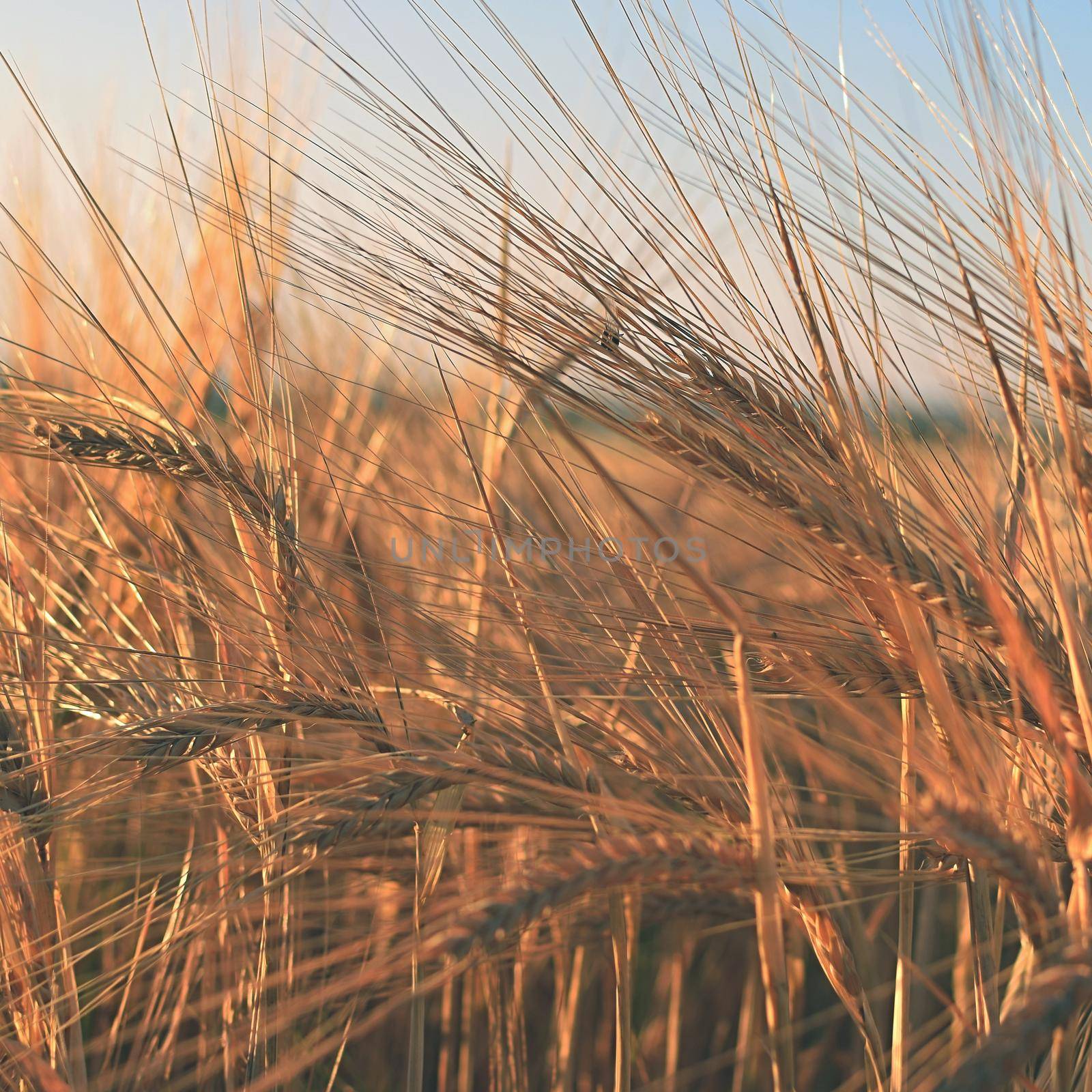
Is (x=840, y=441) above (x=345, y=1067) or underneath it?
above

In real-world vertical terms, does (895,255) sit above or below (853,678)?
above

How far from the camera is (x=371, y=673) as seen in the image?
38.7 inches

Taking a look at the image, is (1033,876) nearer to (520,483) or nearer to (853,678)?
(853,678)

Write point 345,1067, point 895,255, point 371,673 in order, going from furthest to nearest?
point 345,1067 → point 371,673 → point 895,255

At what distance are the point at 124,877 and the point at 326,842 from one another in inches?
31.8

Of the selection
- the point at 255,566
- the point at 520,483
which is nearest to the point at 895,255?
the point at 255,566

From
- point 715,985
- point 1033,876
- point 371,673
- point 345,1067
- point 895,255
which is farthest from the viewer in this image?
point 715,985

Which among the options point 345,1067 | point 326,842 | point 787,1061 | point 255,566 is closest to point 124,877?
point 345,1067

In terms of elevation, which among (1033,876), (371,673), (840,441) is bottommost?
(1033,876)

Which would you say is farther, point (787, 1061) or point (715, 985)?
point (715, 985)

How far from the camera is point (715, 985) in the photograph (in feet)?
4.36

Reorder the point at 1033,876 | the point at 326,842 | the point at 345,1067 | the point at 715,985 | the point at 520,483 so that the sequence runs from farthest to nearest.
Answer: the point at 520,483
the point at 715,985
the point at 345,1067
the point at 326,842
the point at 1033,876

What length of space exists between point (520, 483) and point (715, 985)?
86 cm

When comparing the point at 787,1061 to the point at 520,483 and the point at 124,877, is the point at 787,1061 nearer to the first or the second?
the point at 124,877
